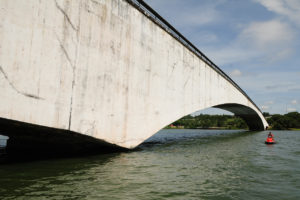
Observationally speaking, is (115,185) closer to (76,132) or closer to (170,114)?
(76,132)

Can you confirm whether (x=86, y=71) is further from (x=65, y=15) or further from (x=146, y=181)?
(x=146, y=181)

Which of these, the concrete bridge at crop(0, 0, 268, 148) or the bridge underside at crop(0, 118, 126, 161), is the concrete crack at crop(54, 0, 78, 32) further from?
the bridge underside at crop(0, 118, 126, 161)

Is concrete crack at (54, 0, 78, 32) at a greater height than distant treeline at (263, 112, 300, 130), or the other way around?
concrete crack at (54, 0, 78, 32)

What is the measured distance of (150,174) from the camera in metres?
7.52

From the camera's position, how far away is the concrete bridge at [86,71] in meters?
7.23

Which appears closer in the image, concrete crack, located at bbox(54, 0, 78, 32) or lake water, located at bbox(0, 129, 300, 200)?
lake water, located at bbox(0, 129, 300, 200)

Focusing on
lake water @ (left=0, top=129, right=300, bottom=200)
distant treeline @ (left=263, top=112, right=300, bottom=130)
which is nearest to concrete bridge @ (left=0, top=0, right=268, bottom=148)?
lake water @ (left=0, top=129, right=300, bottom=200)

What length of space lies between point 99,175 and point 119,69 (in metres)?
5.86

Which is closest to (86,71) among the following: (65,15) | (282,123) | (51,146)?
(65,15)

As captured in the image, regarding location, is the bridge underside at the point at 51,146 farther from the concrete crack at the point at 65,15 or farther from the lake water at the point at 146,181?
the concrete crack at the point at 65,15

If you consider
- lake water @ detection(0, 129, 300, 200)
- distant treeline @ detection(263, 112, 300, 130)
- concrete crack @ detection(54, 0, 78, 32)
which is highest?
concrete crack @ detection(54, 0, 78, 32)

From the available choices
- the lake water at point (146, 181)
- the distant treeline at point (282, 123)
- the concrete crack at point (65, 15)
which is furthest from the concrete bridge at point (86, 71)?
the distant treeline at point (282, 123)

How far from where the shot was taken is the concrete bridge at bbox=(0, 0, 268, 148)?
23.7 ft

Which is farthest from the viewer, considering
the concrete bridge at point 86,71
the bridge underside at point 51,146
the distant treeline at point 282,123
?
the distant treeline at point 282,123
